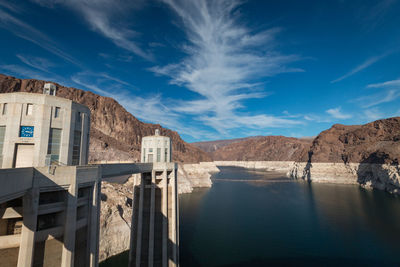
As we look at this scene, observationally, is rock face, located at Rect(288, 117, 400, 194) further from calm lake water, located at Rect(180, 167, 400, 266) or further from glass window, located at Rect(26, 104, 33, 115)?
glass window, located at Rect(26, 104, 33, 115)

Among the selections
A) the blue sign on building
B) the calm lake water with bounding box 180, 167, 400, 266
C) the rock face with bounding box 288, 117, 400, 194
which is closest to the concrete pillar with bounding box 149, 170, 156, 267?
the calm lake water with bounding box 180, 167, 400, 266

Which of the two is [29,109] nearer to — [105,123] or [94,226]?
[94,226]

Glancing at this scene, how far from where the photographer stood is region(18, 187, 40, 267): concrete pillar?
9.21 meters

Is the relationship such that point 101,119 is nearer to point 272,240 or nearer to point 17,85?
point 17,85

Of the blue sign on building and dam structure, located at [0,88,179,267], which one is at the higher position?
the blue sign on building

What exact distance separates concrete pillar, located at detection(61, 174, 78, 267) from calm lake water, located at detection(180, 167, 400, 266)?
25.0 meters

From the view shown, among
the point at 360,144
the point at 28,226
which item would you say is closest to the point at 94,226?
the point at 28,226

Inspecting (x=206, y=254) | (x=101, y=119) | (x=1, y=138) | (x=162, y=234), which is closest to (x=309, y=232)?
(x=206, y=254)

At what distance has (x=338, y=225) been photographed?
48.9 m

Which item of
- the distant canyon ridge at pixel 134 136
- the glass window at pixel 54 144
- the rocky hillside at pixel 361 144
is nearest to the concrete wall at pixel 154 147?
the glass window at pixel 54 144

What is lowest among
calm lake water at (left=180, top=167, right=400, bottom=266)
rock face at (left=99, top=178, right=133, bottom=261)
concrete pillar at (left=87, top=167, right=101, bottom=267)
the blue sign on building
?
calm lake water at (left=180, top=167, right=400, bottom=266)

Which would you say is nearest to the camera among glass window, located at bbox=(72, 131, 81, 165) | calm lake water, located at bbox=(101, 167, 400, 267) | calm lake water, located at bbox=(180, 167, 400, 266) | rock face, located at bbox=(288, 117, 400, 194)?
glass window, located at bbox=(72, 131, 81, 165)

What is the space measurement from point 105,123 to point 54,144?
4545 inches

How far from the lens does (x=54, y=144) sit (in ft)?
36.7
